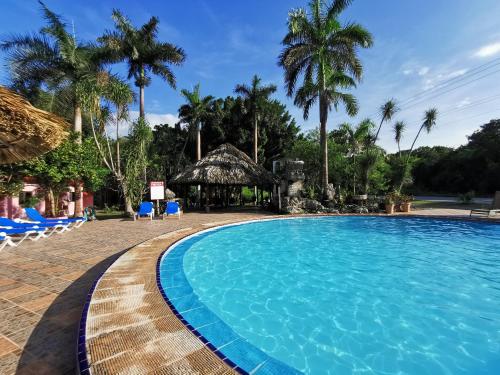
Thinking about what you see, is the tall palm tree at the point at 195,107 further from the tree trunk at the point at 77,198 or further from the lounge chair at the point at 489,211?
the lounge chair at the point at 489,211

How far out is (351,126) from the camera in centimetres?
2367

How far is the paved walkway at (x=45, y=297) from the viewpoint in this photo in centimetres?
250

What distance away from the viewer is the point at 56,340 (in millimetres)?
2768

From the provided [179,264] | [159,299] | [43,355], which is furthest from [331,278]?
[43,355]

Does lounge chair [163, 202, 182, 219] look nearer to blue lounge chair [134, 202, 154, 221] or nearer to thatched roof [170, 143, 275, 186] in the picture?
blue lounge chair [134, 202, 154, 221]

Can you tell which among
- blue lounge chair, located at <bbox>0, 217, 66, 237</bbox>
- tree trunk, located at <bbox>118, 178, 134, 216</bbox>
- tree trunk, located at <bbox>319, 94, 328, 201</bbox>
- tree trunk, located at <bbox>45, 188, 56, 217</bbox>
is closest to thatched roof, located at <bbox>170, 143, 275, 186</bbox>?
tree trunk, located at <bbox>319, 94, 328, 201</bbox>

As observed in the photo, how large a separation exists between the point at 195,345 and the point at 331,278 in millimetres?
3882

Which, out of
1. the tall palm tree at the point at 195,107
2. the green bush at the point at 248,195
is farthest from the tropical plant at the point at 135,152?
the green bush at the point at 248,195

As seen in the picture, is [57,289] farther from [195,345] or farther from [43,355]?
[195,345]

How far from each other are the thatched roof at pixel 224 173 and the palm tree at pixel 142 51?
526 centimetres

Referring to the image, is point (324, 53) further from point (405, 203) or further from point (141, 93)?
point (141, 93)

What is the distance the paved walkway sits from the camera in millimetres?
2502

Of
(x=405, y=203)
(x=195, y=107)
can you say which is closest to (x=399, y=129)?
(x=405, y=203)

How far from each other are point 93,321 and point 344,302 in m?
3.81
